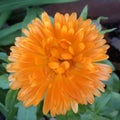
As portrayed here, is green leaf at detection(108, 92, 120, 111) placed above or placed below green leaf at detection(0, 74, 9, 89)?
below

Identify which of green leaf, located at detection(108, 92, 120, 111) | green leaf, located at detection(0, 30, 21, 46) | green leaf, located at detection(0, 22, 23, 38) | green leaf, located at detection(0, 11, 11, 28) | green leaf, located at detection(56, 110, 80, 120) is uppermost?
green leaf, located at detection(0, 11, 11, 28)

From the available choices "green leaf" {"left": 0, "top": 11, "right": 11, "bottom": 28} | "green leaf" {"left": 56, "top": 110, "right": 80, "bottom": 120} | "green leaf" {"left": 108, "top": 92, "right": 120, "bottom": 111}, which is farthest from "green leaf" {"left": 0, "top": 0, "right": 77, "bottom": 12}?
"green leaf" {"left": 56, "top": 110, "right": 80, "bottom": 120}

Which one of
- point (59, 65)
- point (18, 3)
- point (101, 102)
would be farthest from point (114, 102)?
point (18, 3)

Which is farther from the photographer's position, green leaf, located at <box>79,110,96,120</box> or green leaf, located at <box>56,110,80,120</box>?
green leaf, located at <box>79,110,96,120</box>

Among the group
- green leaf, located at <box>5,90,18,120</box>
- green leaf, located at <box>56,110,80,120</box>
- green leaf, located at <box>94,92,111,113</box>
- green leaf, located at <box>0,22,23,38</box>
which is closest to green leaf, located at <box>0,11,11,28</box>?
green leaf, located at <box>0,22,23,38</box>

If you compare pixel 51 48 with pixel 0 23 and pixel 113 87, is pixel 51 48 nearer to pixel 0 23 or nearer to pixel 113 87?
pixel 113 87

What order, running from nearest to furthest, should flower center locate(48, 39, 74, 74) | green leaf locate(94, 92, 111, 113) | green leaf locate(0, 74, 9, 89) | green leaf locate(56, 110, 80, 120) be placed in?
flower center locate(48, 39, 74, 74)
green leaf locate(56, 110, 80, 120)
green leaf locate(0, 74, 9, 89)
green leaf locate(94, 92, 111, 113)

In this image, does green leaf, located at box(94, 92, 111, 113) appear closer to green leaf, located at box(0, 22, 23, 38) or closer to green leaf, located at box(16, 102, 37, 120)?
green leaf, located at box(16, 102, 37, 120)

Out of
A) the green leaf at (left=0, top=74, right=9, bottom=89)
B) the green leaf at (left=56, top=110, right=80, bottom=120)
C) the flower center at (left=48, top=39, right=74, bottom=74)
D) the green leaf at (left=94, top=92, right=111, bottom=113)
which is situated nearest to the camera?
the flower center at (left=48, top=39, right=74, bottom=74)

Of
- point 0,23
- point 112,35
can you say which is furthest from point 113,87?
point 0,23
